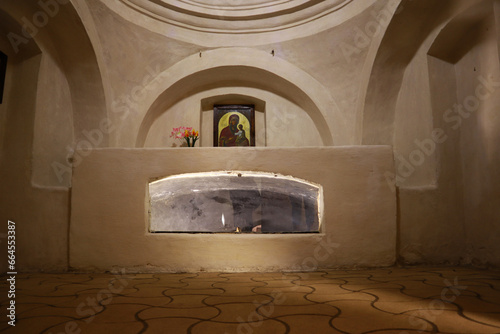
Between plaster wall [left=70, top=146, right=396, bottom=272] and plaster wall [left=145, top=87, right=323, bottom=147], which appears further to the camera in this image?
plaster wall [left=145, top=87, right=323, bottom=147]

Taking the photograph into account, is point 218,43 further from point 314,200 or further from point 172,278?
point 172,278

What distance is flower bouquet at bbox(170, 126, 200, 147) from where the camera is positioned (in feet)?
21.4

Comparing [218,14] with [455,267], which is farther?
[218,14]

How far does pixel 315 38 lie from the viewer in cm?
617

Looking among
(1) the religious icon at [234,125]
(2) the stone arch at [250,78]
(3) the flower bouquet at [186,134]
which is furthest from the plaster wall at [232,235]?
(1) the religious icon at [234,125]

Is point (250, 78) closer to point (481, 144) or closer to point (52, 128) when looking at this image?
point (52, 128)

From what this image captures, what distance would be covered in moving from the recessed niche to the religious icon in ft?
10.9

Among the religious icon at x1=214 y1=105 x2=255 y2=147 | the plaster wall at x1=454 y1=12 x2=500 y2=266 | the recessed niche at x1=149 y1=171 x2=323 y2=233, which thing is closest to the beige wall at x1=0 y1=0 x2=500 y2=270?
the plaster wall at x1=454 y1=12 x2=500 y2=266

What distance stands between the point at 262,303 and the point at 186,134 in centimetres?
475

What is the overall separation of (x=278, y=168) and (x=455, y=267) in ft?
7.09

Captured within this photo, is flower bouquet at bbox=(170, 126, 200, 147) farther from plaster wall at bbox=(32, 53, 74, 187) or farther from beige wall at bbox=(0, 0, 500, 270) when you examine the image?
plaster wall at bbox=(32, 53, 74, 187)

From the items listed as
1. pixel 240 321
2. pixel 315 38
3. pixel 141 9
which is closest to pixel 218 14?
pixel 141 9

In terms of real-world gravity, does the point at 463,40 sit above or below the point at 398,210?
above

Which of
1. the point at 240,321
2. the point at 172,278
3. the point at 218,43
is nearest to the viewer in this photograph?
the point at 240,321
